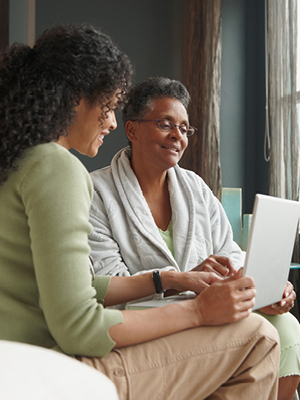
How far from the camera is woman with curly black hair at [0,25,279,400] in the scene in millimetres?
896

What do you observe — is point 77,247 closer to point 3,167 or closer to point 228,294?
point 3,167

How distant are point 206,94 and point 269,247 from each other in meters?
2.50

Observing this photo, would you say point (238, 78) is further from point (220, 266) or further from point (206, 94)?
point (220, 266)

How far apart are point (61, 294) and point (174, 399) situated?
0.36 meters

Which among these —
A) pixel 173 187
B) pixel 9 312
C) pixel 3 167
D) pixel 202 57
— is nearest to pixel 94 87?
pixel 3 167

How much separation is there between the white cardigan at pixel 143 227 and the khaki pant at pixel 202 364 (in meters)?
0.77

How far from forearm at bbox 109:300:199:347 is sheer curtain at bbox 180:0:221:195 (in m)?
2.54

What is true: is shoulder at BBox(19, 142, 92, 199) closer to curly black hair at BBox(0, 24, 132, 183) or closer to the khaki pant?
curly black hair at BBox(0, 24, 132, 183)

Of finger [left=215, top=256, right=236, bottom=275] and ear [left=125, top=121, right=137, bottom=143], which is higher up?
ear [left=125, top=121, right=137, bottom=143]

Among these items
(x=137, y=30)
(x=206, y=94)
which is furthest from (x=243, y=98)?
(x=137, y=30)

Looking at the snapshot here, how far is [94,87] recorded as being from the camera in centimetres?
118

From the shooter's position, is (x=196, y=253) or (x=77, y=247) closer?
(x=77, y=247)

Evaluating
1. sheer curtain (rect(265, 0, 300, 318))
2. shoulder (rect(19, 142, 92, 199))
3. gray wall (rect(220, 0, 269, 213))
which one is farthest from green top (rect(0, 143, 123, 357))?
gray wall (rect(220, 0, 269, 213))

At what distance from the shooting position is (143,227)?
1.92 meters
